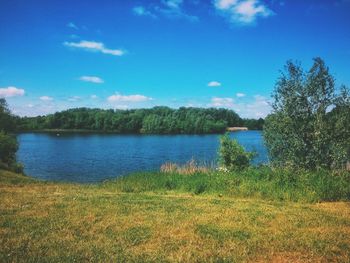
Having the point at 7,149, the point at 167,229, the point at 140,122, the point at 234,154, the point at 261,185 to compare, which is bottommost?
the point at 167,229

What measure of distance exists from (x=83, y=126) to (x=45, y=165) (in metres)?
127

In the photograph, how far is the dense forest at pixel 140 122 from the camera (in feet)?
509

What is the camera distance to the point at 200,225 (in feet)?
32.4

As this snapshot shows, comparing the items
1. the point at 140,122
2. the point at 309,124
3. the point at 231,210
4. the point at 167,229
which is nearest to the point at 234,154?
the point at 309,124

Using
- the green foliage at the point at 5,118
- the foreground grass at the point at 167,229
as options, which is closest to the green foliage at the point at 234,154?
the foreground grass at the point at 167,229

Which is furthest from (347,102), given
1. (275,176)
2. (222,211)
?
(222,211)

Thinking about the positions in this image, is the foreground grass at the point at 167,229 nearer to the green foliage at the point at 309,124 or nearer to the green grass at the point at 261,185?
the green grass at the point at 261,185

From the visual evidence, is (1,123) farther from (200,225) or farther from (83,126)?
(83,126)

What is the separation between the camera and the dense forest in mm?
155250

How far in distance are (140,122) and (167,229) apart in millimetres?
156779

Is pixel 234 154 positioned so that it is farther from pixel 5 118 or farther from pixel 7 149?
pixel 5 118

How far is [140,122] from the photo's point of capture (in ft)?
542

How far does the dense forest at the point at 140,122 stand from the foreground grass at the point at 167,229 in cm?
14098

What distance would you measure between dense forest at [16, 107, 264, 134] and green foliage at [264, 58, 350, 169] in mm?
132812
